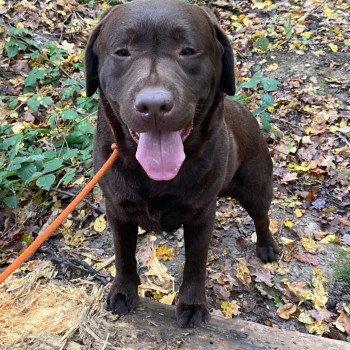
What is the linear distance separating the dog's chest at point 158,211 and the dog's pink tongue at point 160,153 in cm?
32

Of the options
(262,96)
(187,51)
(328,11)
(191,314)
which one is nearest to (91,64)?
(187,51)

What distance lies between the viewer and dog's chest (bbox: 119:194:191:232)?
8.45 ft

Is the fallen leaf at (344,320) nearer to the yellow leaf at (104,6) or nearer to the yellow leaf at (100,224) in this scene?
the yellow leaf at (100,224)

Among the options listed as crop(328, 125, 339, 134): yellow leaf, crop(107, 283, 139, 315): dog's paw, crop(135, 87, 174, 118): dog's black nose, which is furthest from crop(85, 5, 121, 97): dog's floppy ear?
crop(328, 125, 339, 134): yellow leaf

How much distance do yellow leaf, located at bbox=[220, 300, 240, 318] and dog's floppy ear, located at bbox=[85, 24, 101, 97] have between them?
1.80m

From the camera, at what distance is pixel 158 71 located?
216 centimetres

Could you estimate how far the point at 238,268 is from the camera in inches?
149

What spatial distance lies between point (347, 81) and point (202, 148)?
416 centimetres

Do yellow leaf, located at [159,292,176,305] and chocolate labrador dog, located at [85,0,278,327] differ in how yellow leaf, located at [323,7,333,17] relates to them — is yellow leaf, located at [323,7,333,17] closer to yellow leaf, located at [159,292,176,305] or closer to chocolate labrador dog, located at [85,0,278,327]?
chocolate labrador dog, located at [85,0,278,327]

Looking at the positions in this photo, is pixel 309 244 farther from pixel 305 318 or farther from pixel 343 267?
pixel 305 318

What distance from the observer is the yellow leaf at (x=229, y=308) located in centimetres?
347

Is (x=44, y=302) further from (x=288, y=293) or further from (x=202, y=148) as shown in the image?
(x=288, y=293)

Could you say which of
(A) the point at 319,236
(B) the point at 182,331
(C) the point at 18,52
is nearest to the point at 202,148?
(B) the point at 182,331

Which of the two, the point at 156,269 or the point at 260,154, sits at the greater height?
the point at 260,154
